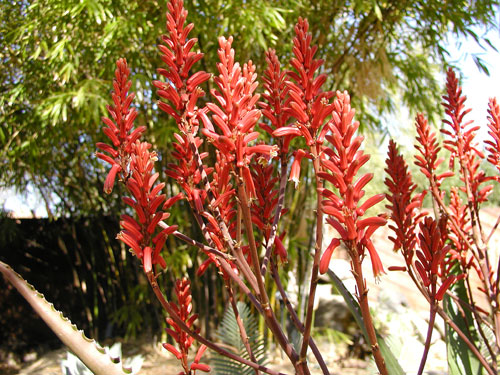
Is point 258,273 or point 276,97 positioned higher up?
point 276,97

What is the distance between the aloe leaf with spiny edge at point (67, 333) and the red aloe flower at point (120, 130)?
0.19 meters

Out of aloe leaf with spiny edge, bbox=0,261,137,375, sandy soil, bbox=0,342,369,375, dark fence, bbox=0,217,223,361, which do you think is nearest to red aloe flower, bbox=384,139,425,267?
aloe leaf with spiny edge, bbox=0,261,137,375

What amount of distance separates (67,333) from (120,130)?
1.11 feet

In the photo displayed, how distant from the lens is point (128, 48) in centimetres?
403

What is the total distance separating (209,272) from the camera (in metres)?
4.73

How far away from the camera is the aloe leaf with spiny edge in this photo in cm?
63

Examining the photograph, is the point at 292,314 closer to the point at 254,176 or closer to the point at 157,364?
the point at 254,176

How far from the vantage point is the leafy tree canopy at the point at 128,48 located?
3.44 metres

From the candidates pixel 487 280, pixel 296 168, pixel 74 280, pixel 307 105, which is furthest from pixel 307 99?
pixel 74 280

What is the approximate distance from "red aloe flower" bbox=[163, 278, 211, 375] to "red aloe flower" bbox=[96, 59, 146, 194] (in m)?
0.31

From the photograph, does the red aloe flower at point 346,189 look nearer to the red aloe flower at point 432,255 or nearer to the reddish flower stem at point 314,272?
the reddish flower stem at point 314,272

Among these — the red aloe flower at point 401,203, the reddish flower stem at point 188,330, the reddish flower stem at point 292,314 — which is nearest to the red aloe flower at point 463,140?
the red aloe flower at point 401,203

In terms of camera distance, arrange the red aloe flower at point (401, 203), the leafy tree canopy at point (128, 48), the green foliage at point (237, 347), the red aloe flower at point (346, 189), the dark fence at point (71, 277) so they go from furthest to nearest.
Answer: the dark fence at point (71, 277) < the leafy tree canopy at point (128, 48) < the green foliage at point (237, 347) < the red aloe flower at point (401, 203) < the red aloe flower at point (346, 189)

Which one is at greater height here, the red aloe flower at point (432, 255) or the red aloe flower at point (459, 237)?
the red aloe flower at point (459, 237)
